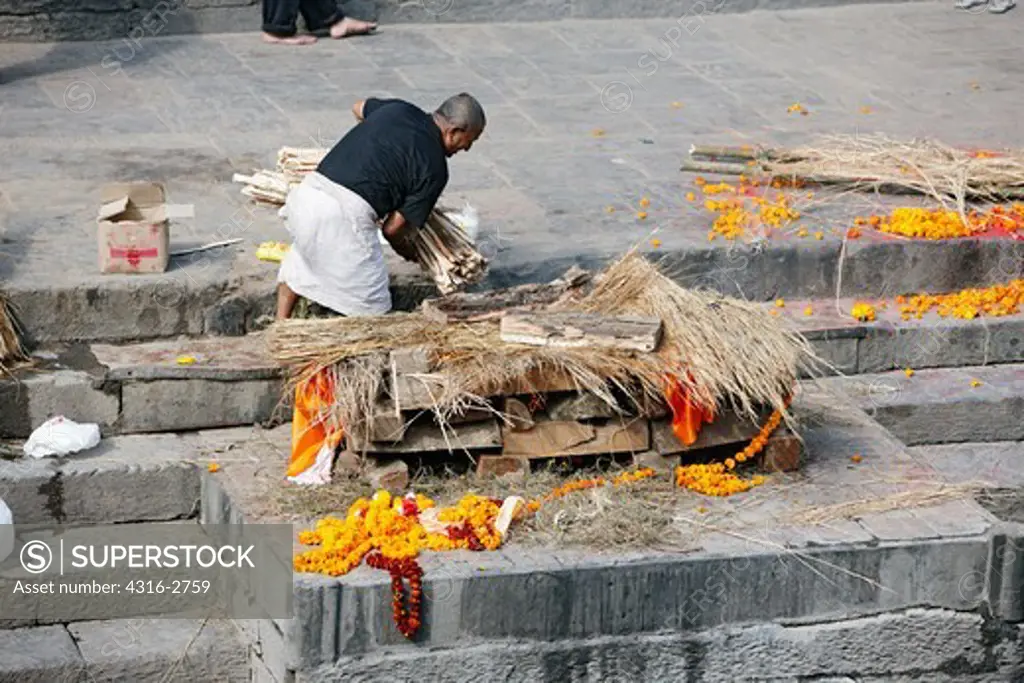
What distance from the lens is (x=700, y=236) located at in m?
9.59

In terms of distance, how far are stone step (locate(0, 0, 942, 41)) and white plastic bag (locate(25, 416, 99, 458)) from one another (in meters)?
4.60

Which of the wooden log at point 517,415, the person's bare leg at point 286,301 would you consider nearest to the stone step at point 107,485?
the person's bare leg at point 286,301

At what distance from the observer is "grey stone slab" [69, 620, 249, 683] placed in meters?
7.48

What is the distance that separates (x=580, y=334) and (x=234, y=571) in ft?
5.24

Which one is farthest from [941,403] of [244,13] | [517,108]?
[244,13]

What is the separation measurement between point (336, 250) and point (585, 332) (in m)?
1.14

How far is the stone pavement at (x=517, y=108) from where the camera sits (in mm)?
9406

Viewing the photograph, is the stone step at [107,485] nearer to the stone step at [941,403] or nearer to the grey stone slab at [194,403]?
the grey stone slab at [194,403]

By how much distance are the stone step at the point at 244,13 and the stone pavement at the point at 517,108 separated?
90 mm

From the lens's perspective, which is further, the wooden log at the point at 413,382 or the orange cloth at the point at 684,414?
the orange cloth at the point at 684,414

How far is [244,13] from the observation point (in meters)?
12.5

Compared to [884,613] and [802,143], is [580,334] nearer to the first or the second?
[884,613]

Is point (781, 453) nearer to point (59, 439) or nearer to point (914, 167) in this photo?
point (914, 167)

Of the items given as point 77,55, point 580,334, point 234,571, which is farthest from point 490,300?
point 77,55
